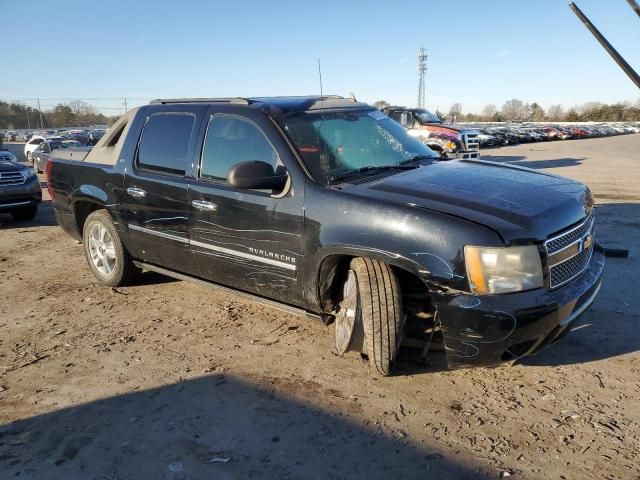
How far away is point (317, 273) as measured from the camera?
347 centimetres

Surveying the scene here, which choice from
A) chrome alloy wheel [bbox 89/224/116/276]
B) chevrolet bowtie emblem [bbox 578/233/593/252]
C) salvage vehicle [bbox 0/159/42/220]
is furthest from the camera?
salvage vehicle [bbox 0/159/42/220]

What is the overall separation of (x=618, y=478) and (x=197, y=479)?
6.62 ft

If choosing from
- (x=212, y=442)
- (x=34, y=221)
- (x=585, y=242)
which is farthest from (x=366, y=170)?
(x=34, y=221)

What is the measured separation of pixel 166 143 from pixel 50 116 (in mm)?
89943

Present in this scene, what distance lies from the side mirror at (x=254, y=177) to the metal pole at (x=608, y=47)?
4.13m

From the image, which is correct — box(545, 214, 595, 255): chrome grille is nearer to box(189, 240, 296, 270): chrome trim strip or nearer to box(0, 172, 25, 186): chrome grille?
box(189, 240, 296, 270): chrome trim strip

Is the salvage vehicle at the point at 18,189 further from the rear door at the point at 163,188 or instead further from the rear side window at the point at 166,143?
the rear side window at the point at 166,143

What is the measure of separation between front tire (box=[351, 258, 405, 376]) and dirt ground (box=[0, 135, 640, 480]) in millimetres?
265

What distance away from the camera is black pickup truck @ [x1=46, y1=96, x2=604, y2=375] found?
2.88 meters

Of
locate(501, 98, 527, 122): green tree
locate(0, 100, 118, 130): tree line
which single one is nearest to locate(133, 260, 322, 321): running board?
locate(0, 100, 118, 130): tree line

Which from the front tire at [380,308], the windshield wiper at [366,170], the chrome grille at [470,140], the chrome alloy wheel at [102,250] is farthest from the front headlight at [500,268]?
the chrome grille at [470,140]

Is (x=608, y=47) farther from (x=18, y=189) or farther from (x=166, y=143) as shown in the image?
(x=18, y=189)

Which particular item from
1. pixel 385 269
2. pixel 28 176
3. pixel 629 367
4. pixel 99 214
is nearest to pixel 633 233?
pixel 629 367

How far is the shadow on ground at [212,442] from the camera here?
2574 mm
